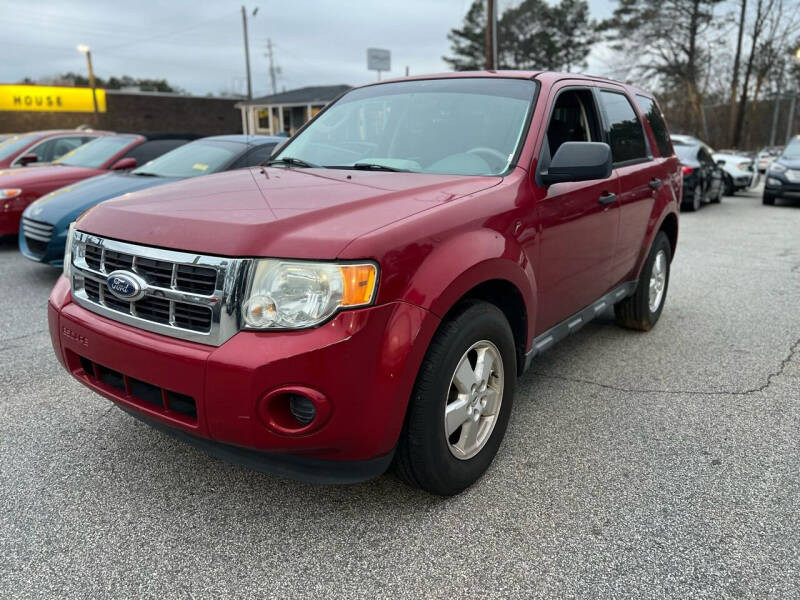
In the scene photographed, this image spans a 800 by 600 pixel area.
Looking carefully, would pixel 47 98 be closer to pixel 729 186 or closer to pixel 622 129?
pixel 729 186

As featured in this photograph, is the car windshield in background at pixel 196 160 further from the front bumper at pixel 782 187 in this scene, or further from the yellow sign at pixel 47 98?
the yellow sign at pixel 47 98

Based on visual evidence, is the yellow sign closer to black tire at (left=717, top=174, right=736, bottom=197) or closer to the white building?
the white building

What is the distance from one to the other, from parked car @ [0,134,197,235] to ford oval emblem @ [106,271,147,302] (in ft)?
18.7

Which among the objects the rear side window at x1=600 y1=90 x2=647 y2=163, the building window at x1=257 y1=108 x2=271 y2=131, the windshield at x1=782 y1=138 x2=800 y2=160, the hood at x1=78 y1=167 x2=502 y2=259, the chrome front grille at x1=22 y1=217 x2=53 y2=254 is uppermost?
the building window at x1=257 y1=108 x2=271 y2=131

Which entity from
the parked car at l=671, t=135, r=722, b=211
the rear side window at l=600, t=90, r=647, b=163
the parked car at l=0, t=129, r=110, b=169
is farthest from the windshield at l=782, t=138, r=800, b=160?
the parked car at l=0, t=129, r=110, b=169

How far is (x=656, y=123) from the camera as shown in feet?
15.8

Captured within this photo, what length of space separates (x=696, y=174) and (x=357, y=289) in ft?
42.2

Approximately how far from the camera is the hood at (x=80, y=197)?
5922mm

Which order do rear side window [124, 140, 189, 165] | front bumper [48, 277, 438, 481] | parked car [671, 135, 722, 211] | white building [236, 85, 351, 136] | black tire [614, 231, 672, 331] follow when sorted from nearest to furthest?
front bumper [48, 277, 438, 481], black tire [614, 231, 672, 331], rear side window [124, 140, 189, 165], parked car [671, 135, 722, 211], white building [236, 85, 351, 136]

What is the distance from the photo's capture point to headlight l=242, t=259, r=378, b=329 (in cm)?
200

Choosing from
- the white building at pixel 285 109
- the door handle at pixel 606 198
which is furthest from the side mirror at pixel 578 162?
the white building at pixel 285 109

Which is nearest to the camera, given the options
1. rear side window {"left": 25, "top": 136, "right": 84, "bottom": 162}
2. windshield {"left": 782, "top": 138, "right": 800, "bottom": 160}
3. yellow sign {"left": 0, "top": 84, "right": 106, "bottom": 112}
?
rear side window {"left": 25, "top": 136, "right": 84, "bottom": 162}

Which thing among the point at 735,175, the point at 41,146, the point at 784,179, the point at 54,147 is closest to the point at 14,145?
the point at 41,146

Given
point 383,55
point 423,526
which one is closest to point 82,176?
point 423,526
